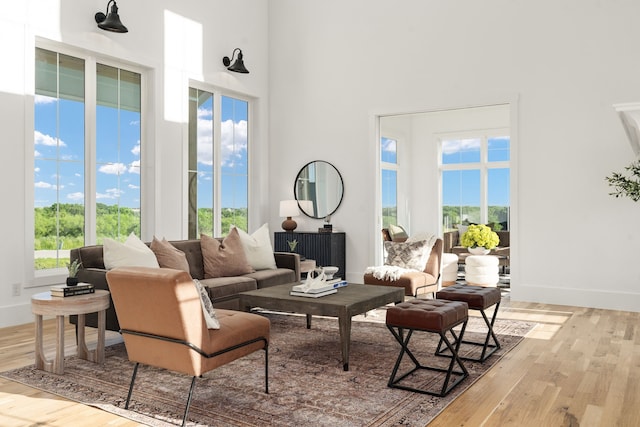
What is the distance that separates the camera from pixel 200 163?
759 centimetres

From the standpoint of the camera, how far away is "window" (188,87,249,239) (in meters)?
7.48

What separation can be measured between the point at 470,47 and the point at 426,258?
2856 mm

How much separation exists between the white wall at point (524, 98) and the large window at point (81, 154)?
110 inches

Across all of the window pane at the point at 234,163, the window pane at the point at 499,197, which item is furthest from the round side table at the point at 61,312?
the window pane at the point at 499,197

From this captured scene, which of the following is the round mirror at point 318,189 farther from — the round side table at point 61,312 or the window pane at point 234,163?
the round side table at point 61,312

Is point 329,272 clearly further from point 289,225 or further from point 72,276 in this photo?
point 289,225

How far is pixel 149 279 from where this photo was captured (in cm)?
289

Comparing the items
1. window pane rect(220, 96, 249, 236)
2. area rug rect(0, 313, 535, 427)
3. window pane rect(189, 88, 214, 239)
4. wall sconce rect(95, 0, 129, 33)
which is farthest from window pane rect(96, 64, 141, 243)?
area rug rect(0, 313, 535, 427)

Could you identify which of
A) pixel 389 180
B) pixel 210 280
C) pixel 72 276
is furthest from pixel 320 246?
pixel 72 276

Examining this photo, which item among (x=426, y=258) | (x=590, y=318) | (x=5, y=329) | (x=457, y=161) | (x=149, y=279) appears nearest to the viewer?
(x=149, y=279)

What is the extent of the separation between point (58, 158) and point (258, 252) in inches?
92.3

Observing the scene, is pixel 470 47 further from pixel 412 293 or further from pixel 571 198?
pixel 412 293

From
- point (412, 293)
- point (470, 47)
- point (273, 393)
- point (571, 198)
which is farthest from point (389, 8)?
point (273, 393)

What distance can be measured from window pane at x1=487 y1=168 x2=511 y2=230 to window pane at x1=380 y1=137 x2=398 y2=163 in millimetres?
1937
